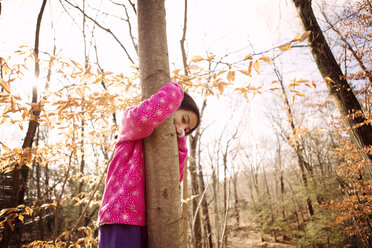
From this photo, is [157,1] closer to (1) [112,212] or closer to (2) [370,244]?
(1) [112,212]

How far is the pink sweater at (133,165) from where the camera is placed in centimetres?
80

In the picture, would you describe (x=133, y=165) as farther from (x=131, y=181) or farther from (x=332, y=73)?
(x=332, y=73)

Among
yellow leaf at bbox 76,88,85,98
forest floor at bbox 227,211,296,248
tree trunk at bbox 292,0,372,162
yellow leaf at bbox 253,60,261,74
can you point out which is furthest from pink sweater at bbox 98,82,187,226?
forest floor at bbox 227,211,296,248

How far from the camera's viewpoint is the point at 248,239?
52.3 feet

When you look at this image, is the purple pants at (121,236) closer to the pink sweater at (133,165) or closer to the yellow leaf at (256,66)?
the pink sweater at (133,165)

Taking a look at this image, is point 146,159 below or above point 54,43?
below

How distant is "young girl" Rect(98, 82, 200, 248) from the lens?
797 mm

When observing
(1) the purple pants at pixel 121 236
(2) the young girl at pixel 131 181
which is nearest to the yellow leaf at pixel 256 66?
(2) the young girl at pixel 131 181

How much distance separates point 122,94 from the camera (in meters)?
1.78

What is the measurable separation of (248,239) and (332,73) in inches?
677

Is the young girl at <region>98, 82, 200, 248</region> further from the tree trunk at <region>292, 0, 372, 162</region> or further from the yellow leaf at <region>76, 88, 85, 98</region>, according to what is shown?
the tree trunk at <region>292, 0, 372, 162</region>

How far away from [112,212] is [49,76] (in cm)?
478

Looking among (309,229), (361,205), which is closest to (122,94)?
(361,205)

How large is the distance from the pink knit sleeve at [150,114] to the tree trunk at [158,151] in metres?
0.04
